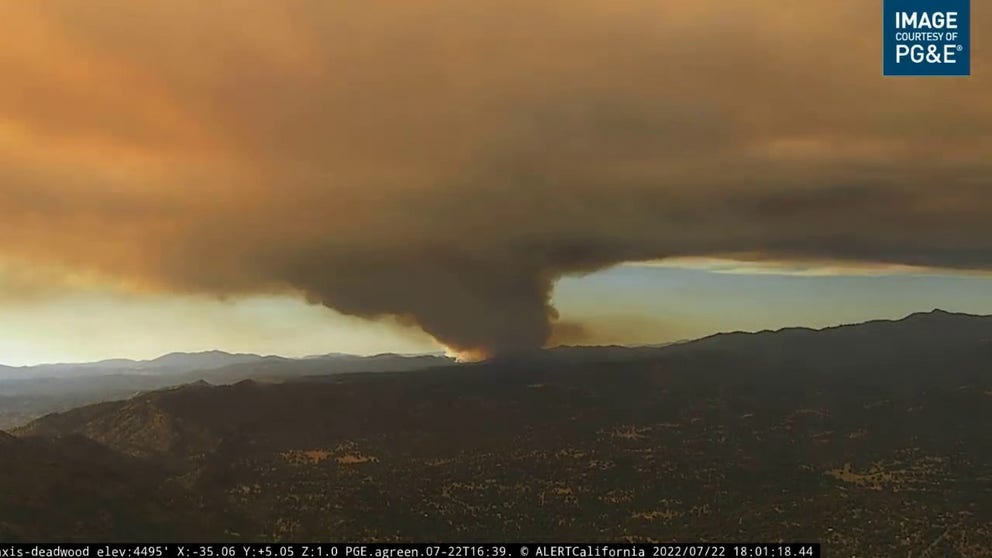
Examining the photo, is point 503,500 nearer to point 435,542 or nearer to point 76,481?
point 435,542

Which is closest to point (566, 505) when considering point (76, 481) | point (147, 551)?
point (147, 551)

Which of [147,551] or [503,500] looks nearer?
[147,551]

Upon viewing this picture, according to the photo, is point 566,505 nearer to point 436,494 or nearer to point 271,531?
point 436,494

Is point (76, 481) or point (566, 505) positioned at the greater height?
point (76, 481)

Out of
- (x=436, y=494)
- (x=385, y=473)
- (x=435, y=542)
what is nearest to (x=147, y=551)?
(x=435, y=542)

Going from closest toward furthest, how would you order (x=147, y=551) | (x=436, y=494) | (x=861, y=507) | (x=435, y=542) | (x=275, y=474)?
(x=147, y=551) → (x=435, y=542) → (x=861, y=507) → (x=436, y=494) → (x=275, y=474)

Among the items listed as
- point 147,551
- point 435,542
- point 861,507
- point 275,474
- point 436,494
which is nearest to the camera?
point 147,551
